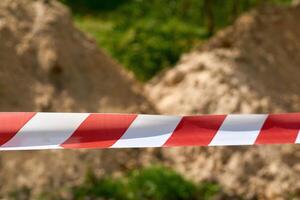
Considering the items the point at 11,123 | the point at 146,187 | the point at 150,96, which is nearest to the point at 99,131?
the point at 11,123

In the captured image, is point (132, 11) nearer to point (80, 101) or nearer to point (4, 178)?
point (80, 101)

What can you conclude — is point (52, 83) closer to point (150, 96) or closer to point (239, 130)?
point (150, 96)

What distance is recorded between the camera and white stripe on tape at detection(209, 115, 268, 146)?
12.3 ft

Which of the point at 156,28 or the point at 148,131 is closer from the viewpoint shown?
the point at 148,131

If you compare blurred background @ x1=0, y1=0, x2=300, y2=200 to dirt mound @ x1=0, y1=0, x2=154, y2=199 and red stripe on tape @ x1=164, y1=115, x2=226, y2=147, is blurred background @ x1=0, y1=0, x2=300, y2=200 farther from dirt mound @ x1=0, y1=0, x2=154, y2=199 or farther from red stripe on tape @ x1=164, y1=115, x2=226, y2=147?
red stripe on tape @ x1=164, y1=115, x2=226, y2=147

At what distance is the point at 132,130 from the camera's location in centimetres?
368

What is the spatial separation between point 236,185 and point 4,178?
184 centimetres

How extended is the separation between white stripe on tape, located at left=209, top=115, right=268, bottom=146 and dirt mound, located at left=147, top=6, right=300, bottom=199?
2817mm

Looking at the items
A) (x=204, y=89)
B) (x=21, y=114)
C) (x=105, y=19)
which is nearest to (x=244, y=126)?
(x=21, y=114)

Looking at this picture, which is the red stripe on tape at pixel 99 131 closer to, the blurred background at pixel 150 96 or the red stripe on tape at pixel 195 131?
the red stripe on tape at pixel 195 131

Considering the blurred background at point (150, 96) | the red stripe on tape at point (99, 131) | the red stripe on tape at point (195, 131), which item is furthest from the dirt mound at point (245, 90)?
the red stripe on tape at point (99, 131)

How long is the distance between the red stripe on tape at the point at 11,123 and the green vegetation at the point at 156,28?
6181 mm

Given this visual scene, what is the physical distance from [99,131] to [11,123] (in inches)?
15.0

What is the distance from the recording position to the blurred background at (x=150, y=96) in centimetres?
638
